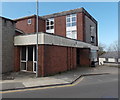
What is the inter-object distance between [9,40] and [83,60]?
40.3 ft

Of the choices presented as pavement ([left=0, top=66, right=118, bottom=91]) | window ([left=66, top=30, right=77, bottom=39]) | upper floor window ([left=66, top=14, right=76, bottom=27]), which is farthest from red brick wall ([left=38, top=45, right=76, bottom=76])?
upper floor window ([left=66, top=14, right=76, bottom=27])

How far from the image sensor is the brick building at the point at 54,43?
33.6ft

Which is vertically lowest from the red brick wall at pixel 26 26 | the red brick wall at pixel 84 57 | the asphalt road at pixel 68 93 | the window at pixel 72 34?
the asphalt road at pixel 68 93

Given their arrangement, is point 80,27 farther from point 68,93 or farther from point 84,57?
point 68,93

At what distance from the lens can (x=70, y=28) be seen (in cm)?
2091

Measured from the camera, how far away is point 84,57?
19328 millimetres

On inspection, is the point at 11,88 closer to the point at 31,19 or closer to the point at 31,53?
the point at 31,53

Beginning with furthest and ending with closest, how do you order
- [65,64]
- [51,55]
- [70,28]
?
[70,28] < [65,64] < [51,55]

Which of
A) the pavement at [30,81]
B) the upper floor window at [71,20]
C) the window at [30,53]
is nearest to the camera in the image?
the pavement at [30,81]

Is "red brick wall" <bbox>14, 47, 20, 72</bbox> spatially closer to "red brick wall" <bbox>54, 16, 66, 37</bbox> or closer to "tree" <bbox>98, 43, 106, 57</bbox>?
"red brick wall" <bbox>54, 16, 66, 37</bbox>

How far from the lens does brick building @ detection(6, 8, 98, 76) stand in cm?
1023

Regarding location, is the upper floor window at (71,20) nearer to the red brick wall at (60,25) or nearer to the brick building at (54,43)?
the brick building at (54,43)

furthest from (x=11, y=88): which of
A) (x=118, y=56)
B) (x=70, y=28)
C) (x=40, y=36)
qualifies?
(x=118, y=56)

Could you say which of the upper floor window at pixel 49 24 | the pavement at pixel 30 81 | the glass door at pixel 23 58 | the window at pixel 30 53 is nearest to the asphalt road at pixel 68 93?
the pavement at pixel 30 81
